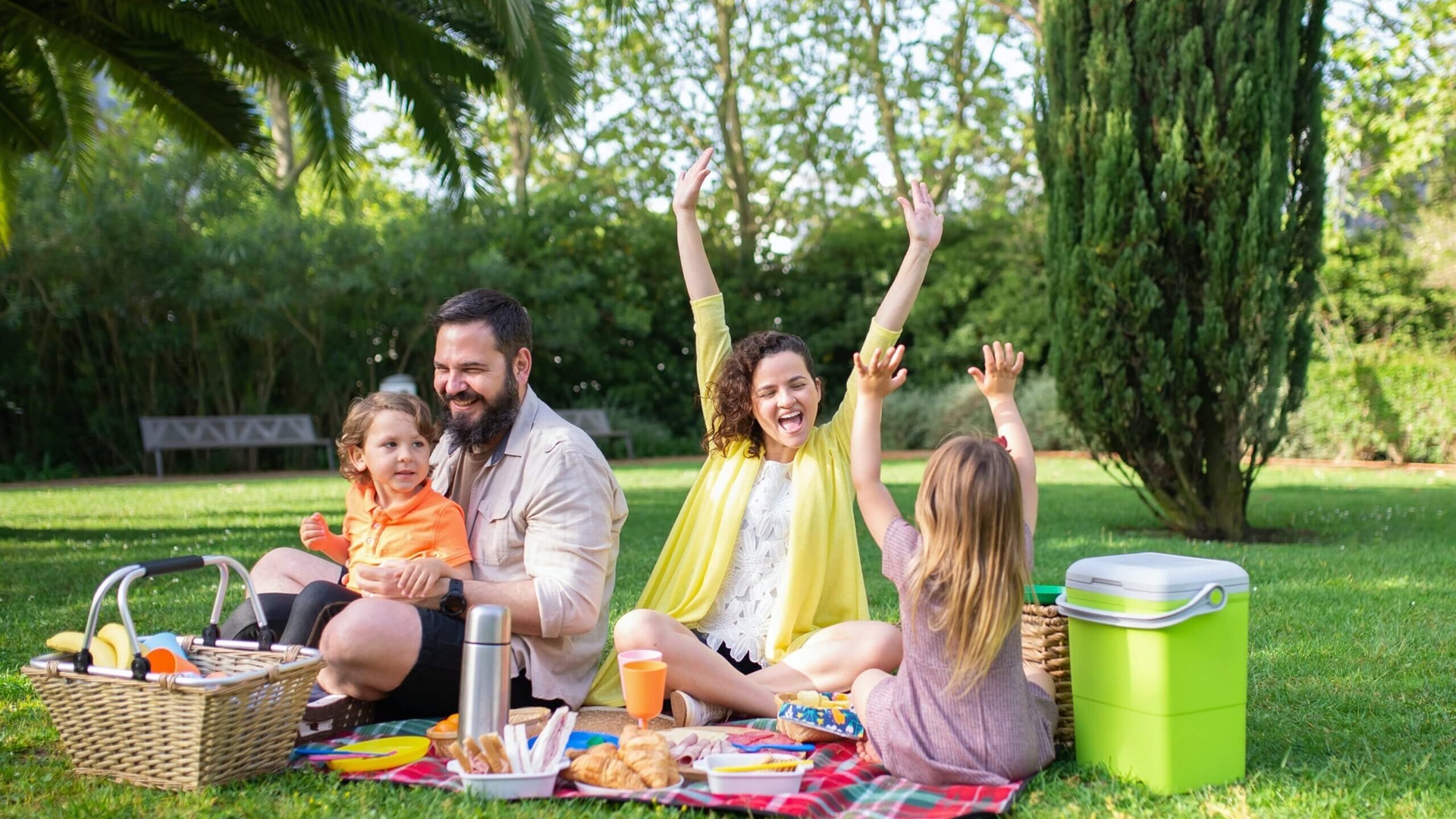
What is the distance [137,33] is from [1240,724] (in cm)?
841

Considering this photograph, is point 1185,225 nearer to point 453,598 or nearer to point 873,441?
point 873,441

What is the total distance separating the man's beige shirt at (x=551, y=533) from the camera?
3514 mm

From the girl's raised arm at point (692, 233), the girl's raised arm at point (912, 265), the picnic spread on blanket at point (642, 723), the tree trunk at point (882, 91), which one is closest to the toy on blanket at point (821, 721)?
the picnic spread on blanket at point (642, 723)

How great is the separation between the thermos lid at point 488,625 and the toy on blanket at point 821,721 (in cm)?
88

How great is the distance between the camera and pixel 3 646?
4957 millimetres

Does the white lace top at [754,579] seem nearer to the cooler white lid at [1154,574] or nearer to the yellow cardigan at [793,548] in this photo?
the yellow cardigan at [793,548]

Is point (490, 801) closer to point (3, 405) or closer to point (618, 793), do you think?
point (618, 793)

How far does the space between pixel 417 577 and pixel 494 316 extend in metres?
0.84

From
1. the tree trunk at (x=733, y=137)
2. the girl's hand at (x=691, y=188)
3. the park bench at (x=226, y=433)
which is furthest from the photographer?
the tree trunk at (x=733, y=137)

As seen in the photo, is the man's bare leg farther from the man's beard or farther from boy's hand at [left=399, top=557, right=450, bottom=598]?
the man's beard

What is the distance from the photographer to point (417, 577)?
3291 mm

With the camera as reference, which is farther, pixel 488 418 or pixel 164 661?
pixel 488 418

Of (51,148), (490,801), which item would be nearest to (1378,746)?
(490,801)

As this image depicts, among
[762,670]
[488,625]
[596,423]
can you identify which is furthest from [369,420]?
[596,423]
